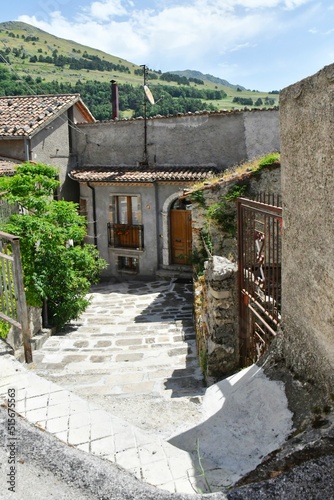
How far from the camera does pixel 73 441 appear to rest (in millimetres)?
3355

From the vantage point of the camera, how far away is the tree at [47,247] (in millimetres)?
10836

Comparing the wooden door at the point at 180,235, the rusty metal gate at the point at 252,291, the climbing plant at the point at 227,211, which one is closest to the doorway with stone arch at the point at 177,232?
the wooden door at the point at 180,235

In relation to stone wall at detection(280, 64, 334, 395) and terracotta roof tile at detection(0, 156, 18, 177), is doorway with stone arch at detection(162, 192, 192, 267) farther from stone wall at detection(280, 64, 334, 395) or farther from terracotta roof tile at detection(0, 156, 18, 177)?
stone wall at detection(280, 64, 334, 395)

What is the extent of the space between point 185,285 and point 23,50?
7889 centimetres

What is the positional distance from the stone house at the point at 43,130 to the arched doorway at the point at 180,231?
480 cm

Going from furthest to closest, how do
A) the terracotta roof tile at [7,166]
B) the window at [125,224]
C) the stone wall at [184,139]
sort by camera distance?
1. the window at [125,224]
2. the stone wall at [184,139]
3. the terracotta roof tile at [7,166]

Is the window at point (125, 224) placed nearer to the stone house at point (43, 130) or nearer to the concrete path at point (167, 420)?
the stone house at point (43, 130)

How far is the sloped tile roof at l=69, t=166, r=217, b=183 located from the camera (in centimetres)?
1720

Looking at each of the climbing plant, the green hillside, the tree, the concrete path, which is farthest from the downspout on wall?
the green hillside

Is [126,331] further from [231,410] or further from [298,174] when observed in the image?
[298,174]

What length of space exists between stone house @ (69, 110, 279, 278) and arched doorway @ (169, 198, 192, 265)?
4cm

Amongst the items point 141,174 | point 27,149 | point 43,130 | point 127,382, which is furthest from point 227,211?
point 43,130

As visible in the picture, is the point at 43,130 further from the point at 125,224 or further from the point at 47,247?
Answer: the point at 47,247

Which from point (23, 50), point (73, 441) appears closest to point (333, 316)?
point (73, 441)
